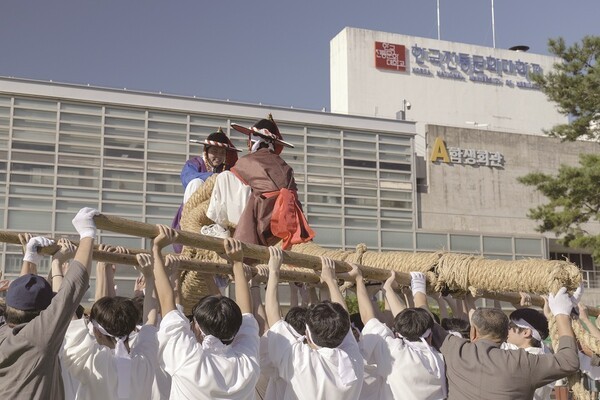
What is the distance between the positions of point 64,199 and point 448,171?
15.6 m

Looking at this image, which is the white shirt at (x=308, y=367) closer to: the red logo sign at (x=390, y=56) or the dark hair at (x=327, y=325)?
the dark hair at (x=327, y=325)

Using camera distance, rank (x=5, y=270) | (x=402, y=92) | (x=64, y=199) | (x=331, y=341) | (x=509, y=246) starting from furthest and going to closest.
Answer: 1. (x=402, y=92)
2. (x=509, y=246)
3. (x=64, y=199)
4. (x=5, y=270)
5. (x=331, y=341)

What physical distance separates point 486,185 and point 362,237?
7.48 m

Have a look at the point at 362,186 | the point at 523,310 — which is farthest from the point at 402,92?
A: the point at 523,310

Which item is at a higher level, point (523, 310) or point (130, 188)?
point (130, 188)

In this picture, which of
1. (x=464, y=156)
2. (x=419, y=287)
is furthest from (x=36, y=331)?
(x=464, y=156)

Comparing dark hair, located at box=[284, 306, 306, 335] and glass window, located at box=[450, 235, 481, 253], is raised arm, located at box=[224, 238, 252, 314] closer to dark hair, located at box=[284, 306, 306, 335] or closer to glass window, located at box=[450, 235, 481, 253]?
dark hair, located at box=[284, 306, 306, 335]

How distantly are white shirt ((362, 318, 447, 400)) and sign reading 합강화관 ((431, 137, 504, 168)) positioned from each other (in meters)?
27.8

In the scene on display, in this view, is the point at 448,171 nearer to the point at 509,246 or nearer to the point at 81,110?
the point at 509,246

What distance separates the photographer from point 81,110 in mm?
25484

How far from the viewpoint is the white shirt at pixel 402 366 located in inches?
178

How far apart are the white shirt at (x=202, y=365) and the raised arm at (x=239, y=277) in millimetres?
381

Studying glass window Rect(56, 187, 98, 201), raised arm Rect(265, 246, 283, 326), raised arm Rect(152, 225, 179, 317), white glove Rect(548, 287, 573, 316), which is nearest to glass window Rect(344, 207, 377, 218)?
glass window Rect(56, 187, 98, 201)

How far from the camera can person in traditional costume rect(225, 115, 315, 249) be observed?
588 centimetres
